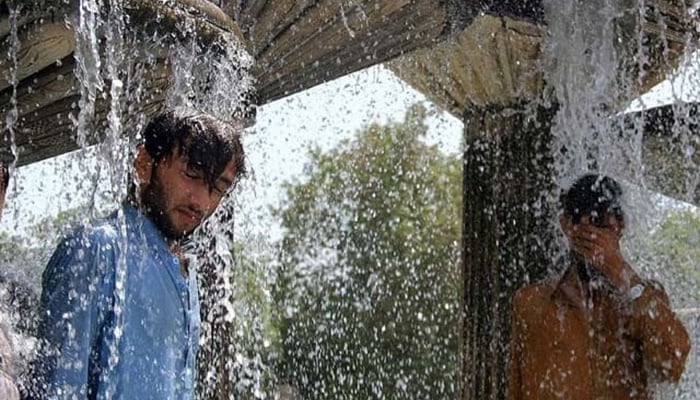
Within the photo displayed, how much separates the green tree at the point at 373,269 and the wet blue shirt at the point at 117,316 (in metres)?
17.5

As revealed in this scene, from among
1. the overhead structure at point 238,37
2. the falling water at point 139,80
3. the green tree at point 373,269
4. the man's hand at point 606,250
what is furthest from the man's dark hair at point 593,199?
the green tree at point 373,269

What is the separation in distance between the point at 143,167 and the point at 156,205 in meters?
0.10

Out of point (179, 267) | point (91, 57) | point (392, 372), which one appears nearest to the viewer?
point (179, 267)

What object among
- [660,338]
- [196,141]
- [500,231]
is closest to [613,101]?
[500,231]

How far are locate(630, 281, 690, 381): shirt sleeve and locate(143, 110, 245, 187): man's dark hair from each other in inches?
63.4

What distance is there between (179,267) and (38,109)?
82.9 inches

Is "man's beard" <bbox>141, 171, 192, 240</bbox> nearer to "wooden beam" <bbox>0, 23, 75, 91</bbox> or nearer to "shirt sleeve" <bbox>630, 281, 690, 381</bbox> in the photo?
"wooden beam" <bbox>0, 23, 75, 91</bbox>

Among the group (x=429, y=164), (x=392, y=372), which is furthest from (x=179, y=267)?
(x=429, y=164)

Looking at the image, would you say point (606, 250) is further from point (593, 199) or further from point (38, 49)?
point (38, 49)

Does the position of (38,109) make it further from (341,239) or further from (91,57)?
(341,239)

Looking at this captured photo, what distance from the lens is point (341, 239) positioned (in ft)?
Answer: 74.0

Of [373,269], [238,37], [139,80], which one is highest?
[238,37]

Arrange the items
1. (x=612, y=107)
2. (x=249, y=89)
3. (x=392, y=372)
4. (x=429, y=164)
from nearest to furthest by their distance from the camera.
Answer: (x=249, y=89) < (x=612, y=107) < (x=392, y=372) < (x=429, y=164)

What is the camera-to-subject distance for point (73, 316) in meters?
2.15
